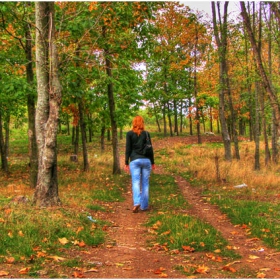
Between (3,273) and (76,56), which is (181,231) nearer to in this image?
(3,273)

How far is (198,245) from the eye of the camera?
502cm

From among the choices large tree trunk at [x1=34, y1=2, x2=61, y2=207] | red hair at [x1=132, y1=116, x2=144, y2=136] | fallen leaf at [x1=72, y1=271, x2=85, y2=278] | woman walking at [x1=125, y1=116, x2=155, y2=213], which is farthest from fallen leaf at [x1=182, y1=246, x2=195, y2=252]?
red hair at [x1=132, y1=116, x2=144, y2=136]

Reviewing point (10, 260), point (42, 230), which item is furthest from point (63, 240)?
point (10, 260)

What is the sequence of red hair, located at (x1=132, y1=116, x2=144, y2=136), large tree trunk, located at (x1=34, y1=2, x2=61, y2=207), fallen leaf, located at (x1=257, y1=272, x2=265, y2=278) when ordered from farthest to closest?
Answer: red hair, located at (x1=132, y1=116, x2=144, y2=136) → large tree trunk, located at (x1=34, y1=2, x2=61, y2=207) → fallen leaf, located at (x1=257, y1=272, x2=265, y2=278)

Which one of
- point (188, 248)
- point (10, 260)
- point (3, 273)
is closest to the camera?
point (3, 273)

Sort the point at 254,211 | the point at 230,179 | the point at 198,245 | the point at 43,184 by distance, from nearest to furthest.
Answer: the point at 198,245
the point at 43,184
the point at 254,211
the point at 230,179

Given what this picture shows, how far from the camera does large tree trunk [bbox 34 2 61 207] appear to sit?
6699 mm

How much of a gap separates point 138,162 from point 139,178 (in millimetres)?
402

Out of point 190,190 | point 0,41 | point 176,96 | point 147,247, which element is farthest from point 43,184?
point 176,96

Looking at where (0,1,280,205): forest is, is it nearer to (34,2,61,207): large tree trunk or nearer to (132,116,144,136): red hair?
(34,2,61,207): large tree trunk

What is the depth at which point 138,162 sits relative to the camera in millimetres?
7578

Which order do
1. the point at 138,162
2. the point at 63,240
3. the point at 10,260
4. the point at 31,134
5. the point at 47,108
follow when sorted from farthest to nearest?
the point at 31,134, the point at 138,162, the point at 47,108, the point at 63,240, the point at 10,260

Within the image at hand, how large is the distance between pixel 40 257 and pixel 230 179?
9533 mm

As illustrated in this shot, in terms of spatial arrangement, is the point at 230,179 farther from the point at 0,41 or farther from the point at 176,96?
the point at 176,96
